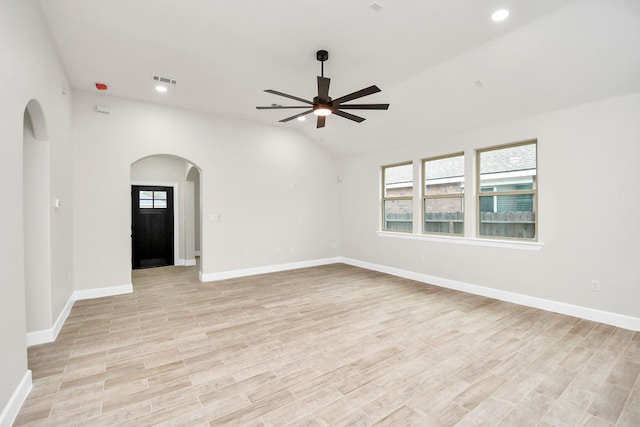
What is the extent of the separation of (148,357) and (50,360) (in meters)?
0.88

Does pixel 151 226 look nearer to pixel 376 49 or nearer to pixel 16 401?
pixel 16 401

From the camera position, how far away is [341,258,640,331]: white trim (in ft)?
11.4

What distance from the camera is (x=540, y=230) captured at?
4.18 meters

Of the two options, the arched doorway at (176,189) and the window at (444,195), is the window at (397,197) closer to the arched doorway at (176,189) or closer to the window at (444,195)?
the window at (444,195)

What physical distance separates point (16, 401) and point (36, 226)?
71.5 inches

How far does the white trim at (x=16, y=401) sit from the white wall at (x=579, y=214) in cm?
555

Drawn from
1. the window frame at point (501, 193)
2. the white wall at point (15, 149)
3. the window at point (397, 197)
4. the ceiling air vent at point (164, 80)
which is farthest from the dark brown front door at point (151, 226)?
the window frame at point (501, 193)

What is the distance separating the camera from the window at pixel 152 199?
7188 millimetres

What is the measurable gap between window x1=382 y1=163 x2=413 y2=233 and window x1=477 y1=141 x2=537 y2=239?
150 cm

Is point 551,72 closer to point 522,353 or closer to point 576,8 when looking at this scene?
point 576,8

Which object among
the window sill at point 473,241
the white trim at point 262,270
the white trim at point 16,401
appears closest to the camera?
the white trim at point 16,401

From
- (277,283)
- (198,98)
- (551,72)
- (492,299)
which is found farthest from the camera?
(277,283)

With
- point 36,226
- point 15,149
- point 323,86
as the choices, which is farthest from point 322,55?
point 36,226

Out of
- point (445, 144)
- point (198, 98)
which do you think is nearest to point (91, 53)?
point (198, 98)
